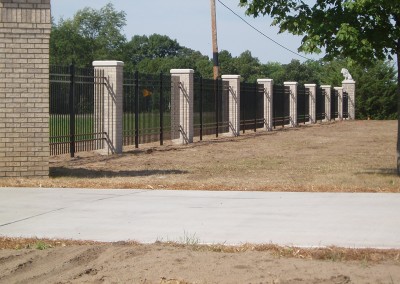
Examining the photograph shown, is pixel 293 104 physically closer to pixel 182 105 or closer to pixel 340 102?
pixel 340 102

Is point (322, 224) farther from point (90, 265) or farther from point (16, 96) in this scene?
point (16, 96)

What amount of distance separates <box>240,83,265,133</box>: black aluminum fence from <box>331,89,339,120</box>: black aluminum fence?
51.0ft

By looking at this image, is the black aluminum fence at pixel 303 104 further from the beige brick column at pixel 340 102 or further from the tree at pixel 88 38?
the tree at pixel 88 38

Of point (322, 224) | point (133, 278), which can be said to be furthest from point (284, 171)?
point (133, 278)

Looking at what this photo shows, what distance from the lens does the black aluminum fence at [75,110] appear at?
19828mm

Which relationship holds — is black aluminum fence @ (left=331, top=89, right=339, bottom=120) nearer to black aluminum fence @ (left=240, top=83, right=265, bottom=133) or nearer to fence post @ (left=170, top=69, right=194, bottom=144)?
black aluminum fence @ (left=240, top=83, right=265, bottom=133)

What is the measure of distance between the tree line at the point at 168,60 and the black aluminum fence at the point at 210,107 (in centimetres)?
2643

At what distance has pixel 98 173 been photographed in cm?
1658

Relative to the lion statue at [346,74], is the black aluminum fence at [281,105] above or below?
below

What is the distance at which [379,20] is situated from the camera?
15.4m

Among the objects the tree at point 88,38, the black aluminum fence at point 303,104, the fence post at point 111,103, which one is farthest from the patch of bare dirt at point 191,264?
the tree at point 88,38

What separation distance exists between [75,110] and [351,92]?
40.9 m

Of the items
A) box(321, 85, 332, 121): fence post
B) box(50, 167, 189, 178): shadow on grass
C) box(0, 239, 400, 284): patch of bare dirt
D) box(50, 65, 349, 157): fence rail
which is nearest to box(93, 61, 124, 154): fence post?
box(50, 65, 349, 157): fence rail

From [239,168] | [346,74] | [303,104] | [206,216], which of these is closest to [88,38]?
[346,74]
